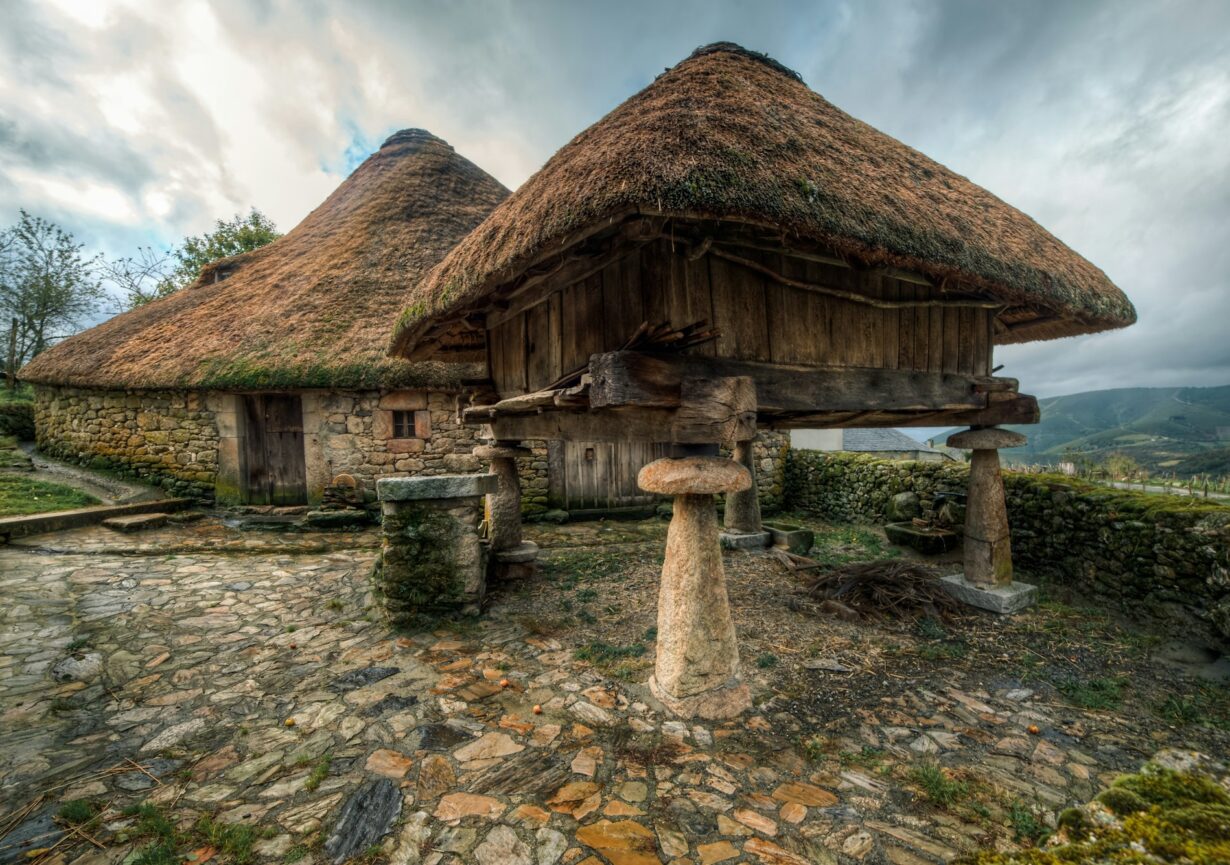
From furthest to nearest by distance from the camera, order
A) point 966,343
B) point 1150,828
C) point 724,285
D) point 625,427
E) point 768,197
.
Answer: point 966,343
point 625,427
point 724,285
point 768,197
point 1150,828

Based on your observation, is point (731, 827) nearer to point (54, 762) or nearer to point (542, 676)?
point (542, 676)

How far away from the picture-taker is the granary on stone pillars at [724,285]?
264cm

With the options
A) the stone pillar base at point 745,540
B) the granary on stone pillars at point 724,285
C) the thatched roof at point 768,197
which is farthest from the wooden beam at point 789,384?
the stone pillar base at point 745,540

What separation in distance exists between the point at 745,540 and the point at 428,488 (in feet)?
14.1

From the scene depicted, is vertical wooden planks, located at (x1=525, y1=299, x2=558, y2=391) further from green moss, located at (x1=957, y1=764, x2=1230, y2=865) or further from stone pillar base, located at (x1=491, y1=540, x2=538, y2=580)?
green moss, located at (x1=957, y1=764, x2=1230, y2=865)

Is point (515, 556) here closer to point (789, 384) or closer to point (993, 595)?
point (789, 384)

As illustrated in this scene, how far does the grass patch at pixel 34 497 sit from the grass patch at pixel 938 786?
10108 millimetres

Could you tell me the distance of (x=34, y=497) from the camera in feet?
25.2

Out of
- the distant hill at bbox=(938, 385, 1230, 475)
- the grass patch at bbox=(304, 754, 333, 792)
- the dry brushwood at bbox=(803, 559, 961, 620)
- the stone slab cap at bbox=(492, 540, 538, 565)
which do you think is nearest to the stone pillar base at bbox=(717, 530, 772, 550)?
the dry brushwood at bbox=(803, 559, 961, 620)

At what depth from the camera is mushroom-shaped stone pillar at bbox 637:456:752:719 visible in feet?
9.27

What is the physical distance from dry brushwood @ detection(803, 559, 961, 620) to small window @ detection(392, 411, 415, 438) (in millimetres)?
6413

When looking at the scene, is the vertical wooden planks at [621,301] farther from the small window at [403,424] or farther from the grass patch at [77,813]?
the small window at [403,424]

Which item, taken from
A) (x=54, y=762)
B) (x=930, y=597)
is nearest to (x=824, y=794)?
(x=930, y=597)

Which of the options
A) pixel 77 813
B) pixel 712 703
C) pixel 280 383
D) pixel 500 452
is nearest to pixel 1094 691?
pixel 712 703
